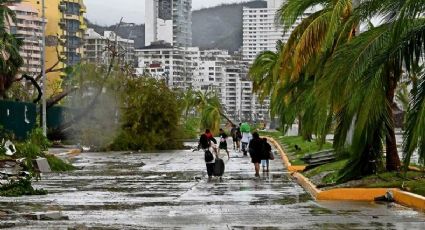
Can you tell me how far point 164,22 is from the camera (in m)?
195

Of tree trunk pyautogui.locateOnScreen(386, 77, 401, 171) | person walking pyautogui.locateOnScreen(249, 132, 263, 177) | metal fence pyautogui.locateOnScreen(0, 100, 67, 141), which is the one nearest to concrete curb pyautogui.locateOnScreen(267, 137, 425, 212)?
tree trunk pyautogui.locateOnScreen(386, 77, 401, 171)

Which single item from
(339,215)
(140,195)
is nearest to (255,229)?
(339,215)

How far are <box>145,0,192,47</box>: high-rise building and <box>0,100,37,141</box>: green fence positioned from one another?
135 m

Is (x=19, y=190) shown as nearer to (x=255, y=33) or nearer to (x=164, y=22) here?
(x=255, y=33)

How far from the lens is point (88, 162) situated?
41.9 m

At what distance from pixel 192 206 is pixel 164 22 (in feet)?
581

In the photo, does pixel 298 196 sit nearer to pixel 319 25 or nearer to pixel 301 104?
pixel 319 25

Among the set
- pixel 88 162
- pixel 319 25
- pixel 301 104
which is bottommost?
pixel 88 162

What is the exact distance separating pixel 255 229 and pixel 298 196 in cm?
744

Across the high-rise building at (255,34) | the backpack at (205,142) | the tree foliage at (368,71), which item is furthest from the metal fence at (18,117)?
the high-rise building at (255,34)

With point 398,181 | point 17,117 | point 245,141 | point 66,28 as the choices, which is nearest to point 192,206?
point 398,181

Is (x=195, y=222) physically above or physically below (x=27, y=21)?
below

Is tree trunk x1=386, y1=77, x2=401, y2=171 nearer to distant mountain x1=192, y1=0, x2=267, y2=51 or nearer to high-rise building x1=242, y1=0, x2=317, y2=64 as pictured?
distant mountain x1=192, y1=0, x2=267, y2=51

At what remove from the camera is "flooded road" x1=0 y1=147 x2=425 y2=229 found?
15492 millimetres
